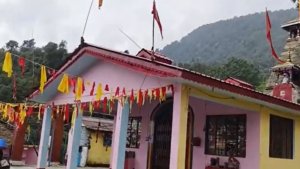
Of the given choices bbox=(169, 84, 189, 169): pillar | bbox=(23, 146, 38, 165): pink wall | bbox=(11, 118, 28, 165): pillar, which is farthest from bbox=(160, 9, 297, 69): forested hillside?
bbox=(169, 84, 189, 169): pillar

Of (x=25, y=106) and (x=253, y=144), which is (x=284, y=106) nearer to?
(x=253, y=144)

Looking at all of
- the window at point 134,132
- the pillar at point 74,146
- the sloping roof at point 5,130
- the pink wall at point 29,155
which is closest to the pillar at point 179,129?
the pillar at point 74,146

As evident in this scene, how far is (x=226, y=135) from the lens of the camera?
36.0ft

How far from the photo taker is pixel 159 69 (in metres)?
8.41

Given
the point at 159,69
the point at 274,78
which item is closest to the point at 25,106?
the point at 159,69

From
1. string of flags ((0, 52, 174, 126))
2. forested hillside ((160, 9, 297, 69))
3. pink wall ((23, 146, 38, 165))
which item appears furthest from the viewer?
forested hillside ((160, 9, 297, 69))

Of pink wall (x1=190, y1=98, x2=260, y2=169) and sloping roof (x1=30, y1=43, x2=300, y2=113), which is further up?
sloping roof (x1=30, y1=43, x2=300, y2=113)

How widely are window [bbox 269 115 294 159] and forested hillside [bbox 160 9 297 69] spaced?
5869cm

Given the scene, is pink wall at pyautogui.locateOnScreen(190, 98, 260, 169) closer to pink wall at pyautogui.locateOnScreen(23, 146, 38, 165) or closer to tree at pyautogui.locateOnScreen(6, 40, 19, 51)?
pink wall at pyautogui.locateOnScreen(23, 146, 38, 165)

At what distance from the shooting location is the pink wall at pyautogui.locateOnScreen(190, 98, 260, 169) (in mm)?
10281

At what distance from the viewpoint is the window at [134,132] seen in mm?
13641

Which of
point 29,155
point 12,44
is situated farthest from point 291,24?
point 12,44

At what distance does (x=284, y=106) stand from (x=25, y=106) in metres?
8.58

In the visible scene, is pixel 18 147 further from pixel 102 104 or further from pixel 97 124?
pixel 102 104
